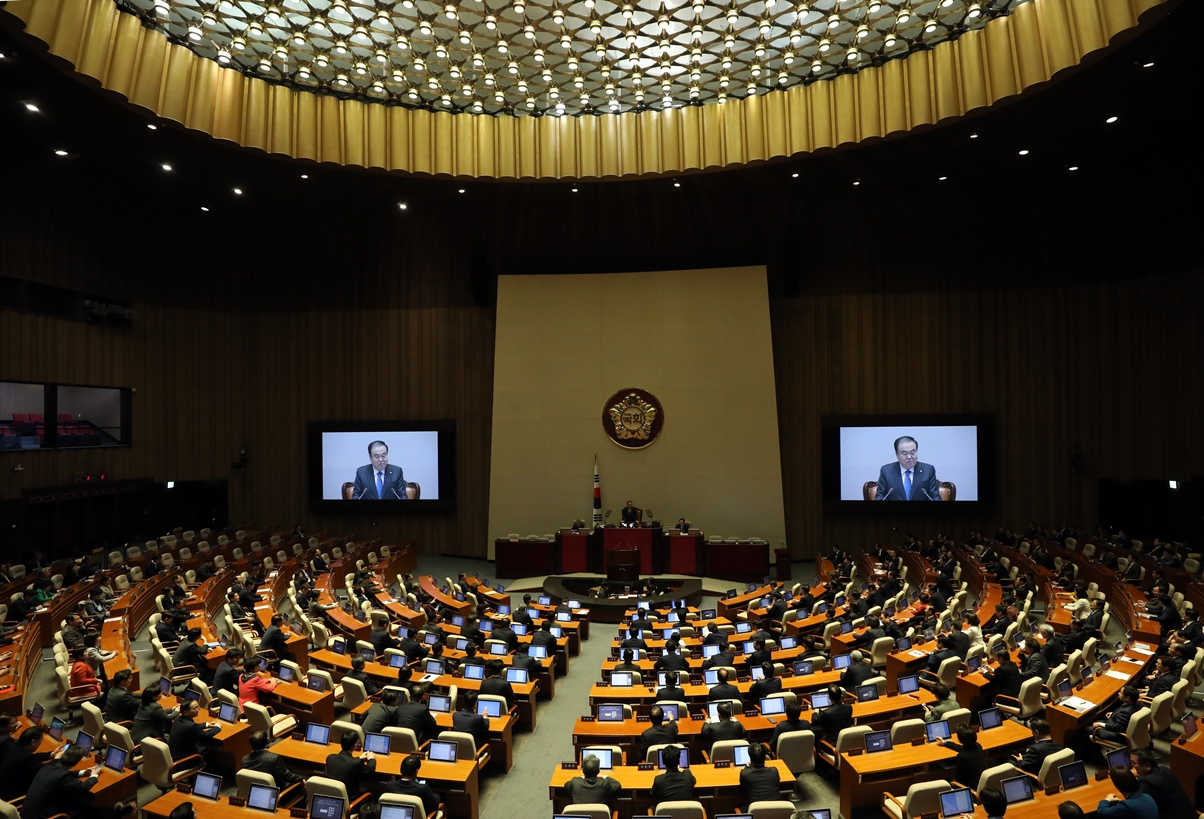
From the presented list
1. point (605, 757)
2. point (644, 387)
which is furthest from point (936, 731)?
point (644, 387)

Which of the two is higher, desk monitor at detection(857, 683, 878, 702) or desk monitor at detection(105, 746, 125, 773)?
→ desk monitor at detection(105, 746, 125, 773)

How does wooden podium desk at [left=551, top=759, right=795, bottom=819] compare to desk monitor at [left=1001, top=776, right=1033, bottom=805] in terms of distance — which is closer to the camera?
desk monitor at [left=1001, top=776, right=1033, bottom=805]

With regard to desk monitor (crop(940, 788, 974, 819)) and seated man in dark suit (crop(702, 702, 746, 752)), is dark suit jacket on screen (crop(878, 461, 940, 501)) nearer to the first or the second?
seated man in dark suit (crop(702, 702, 746, 752))

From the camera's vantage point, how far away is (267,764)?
6594 mm

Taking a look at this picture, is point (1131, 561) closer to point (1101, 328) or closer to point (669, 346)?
point (1101, 328)

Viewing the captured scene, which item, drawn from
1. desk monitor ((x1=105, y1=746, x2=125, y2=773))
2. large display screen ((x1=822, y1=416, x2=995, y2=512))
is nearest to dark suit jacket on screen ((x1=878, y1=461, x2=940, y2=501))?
Answer: large display screen ((x1=822, y1=416, x2=995, y2=512))

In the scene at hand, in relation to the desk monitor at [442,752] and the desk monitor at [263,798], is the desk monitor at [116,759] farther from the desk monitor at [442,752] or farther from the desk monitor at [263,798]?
the desk monitor at [442,752]

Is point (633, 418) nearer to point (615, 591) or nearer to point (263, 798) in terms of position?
point (615, 591)

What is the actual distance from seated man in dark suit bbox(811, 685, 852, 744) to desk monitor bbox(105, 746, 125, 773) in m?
6.61

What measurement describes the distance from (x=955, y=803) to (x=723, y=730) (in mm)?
2260

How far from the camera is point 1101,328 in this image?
62.6ft

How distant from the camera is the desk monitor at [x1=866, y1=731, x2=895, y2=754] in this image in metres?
6.97

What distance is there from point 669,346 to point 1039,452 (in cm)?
1044

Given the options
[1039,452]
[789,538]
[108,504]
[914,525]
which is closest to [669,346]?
[789,538]
